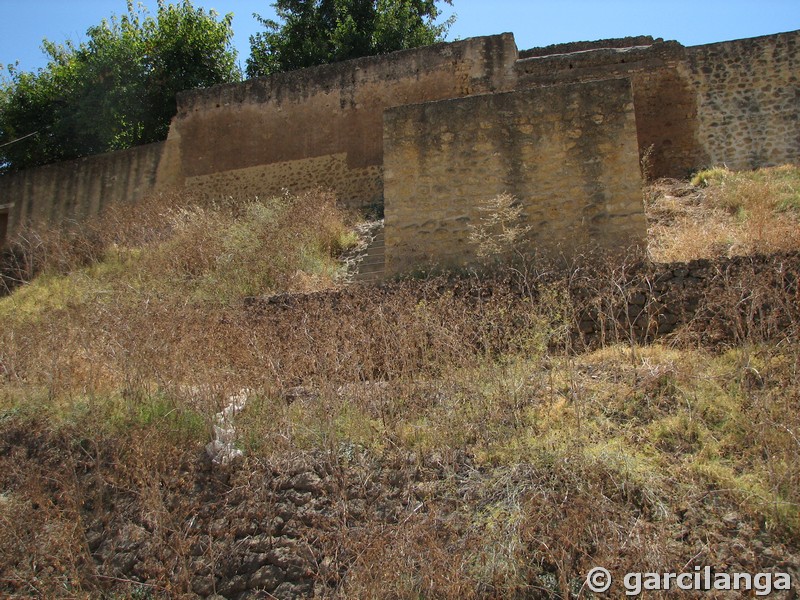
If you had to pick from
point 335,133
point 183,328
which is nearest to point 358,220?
point 335,133

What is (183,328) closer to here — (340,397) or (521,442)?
(340,397)

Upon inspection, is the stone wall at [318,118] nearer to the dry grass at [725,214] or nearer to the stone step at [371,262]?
Answer: the stone step at [371,262]

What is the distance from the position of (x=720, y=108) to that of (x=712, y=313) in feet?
21.3

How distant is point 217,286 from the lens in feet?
30.1

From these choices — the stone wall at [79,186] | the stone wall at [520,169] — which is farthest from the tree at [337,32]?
the stone wall at [520,169]

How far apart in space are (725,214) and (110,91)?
37.0 ft

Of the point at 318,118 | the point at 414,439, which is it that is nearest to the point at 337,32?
the point at 318,118

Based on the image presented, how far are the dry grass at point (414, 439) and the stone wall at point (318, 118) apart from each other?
5.91 metres

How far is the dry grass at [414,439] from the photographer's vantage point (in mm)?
4516

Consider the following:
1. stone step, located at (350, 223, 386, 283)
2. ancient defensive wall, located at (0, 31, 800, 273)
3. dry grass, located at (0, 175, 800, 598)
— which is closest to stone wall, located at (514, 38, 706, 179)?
ancient defensive wall, located at (0, 31, 800, 273)

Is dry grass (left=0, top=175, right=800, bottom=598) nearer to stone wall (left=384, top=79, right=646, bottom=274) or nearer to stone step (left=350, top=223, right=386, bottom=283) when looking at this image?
Answer: stone wall (left=384, top=79, right=646, bottom=274)

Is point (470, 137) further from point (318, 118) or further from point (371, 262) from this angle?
point (318, 118)

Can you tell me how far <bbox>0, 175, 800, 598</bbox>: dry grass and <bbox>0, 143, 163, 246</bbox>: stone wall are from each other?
22.8 feet

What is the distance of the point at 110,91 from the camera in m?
15.5
